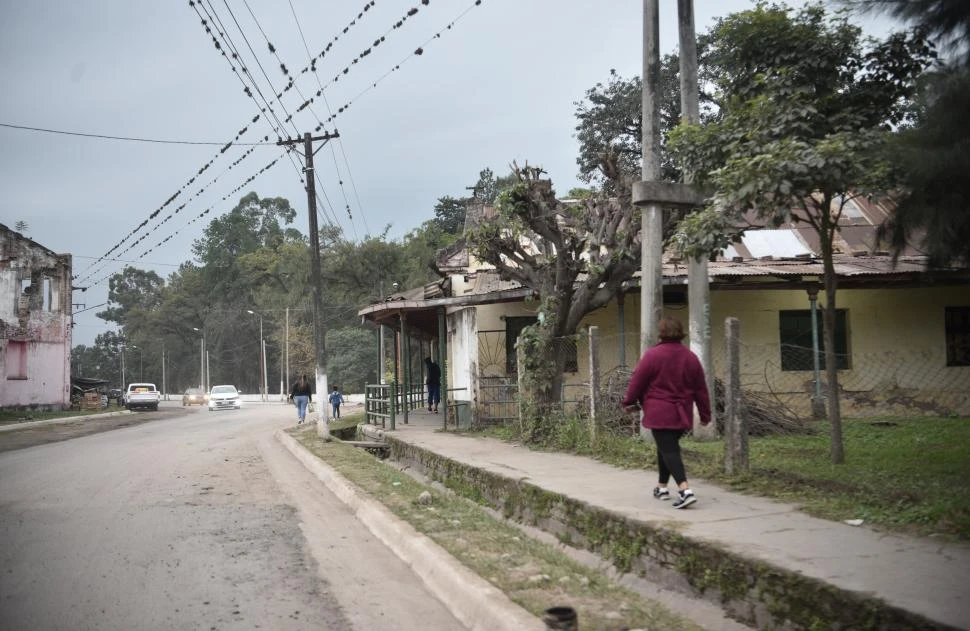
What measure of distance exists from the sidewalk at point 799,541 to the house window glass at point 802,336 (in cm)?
893

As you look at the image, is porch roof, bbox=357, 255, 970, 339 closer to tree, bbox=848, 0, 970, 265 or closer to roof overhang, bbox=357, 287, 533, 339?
roof overhang, bbox=357, 287, 533, 339

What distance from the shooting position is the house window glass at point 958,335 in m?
16.4

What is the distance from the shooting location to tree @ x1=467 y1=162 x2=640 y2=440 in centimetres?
1281

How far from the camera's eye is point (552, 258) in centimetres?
1431

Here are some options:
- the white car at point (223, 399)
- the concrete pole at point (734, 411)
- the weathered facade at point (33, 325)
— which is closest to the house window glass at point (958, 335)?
the concrete pole at point (734, 411)

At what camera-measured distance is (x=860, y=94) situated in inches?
374

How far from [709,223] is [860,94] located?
94.8 inches

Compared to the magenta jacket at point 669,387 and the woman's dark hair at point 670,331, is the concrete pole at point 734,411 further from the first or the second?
the woman's dark hair at point 670,331

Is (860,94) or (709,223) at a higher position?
(860,94)

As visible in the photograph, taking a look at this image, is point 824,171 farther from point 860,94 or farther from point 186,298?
point 186,298

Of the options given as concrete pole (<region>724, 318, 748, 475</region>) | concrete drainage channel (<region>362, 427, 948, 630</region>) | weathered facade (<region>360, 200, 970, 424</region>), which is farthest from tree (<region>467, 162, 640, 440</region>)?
concrete pole (<region>724, 318, 748, 475</region>)

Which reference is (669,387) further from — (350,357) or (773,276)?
(350,357)

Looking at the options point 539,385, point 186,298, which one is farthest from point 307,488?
point 186,298

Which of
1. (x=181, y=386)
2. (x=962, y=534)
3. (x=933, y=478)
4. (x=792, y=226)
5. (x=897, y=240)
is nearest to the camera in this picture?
(x=962, y=534)
